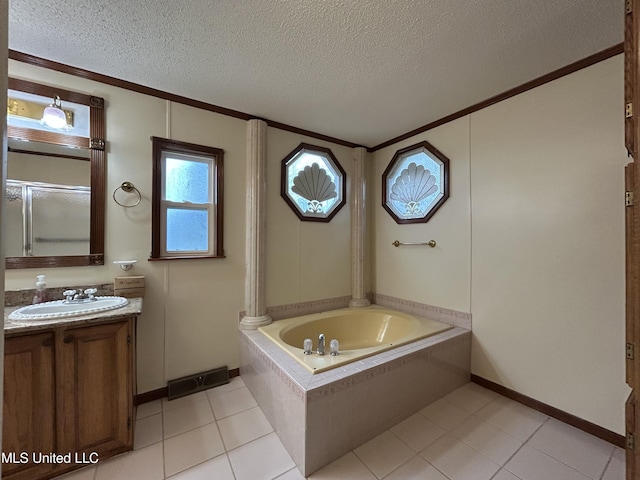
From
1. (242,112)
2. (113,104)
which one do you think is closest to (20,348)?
Result: (113,104)

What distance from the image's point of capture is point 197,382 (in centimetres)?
211

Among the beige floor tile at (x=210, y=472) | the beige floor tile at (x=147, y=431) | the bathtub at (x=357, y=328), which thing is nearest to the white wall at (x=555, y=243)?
the bathtub at (x=357, y=328)

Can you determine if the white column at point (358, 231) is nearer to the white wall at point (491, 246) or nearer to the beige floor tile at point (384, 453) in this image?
the white wall at point (491, 246)

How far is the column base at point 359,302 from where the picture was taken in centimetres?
293

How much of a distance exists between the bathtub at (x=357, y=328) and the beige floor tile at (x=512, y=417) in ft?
1.95

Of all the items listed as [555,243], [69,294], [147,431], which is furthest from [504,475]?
[69,294]

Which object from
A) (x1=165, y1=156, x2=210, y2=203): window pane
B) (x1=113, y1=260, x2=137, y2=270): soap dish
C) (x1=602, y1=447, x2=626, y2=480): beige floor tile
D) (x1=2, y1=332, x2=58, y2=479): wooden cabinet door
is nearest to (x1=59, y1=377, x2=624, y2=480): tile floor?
(x1=602, y1=447, x2=626, y2=480): beige floor tile

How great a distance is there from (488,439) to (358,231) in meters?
1.98

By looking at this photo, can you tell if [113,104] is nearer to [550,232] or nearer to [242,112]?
[242,112]

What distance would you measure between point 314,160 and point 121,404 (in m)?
2.45

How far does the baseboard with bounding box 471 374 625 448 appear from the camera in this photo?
5.09 ft

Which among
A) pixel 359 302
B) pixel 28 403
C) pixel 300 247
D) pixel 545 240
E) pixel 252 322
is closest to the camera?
pixel 28 403

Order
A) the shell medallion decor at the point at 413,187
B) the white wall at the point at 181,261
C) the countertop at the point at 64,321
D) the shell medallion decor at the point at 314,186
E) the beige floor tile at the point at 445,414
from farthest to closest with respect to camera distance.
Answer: the shell medallion decor at the point at 314,186, the shell medallion decor at the point at 413,187, the white wall at the point at 181,261, the beige floor tile at the point at 445,414, the countertop at the point at 64,321

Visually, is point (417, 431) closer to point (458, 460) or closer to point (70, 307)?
point (458, 460)
